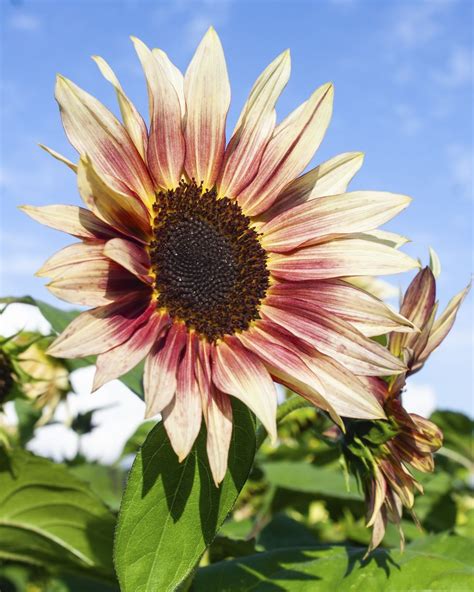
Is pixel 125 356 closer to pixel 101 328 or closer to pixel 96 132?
pixel 101 328

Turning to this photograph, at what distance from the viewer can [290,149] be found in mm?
1461

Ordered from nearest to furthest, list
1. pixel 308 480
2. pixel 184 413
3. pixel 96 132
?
pixel 184 413, pixel 96 132, pixel 308 480

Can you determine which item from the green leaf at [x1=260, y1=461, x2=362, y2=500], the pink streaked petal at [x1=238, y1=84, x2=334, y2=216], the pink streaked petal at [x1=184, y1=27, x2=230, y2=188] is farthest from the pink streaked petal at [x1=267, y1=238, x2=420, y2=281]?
the green leaf at [x1=260, y1=461, x2=362, y2=500]

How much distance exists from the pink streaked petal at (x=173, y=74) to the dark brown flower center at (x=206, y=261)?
5.7 inches

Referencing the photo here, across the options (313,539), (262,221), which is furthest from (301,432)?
(262,221)

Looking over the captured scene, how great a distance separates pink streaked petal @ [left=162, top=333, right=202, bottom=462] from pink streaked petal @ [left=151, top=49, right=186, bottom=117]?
0.44 m

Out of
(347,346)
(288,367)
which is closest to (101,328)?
(288,367)

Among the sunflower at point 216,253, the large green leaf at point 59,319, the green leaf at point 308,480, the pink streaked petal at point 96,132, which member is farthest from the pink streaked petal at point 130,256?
the green leaf at point 308,480

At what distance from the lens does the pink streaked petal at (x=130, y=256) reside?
1.21 meters

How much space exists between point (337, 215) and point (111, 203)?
393 mm

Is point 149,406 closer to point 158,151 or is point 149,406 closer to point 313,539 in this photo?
point 158,151

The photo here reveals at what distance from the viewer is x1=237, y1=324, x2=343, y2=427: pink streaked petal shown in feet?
4.07

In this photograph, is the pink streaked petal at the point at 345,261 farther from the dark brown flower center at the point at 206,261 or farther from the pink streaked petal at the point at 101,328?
the pink streaked petal at the point at 101,328

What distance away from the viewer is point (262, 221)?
5.10ft
